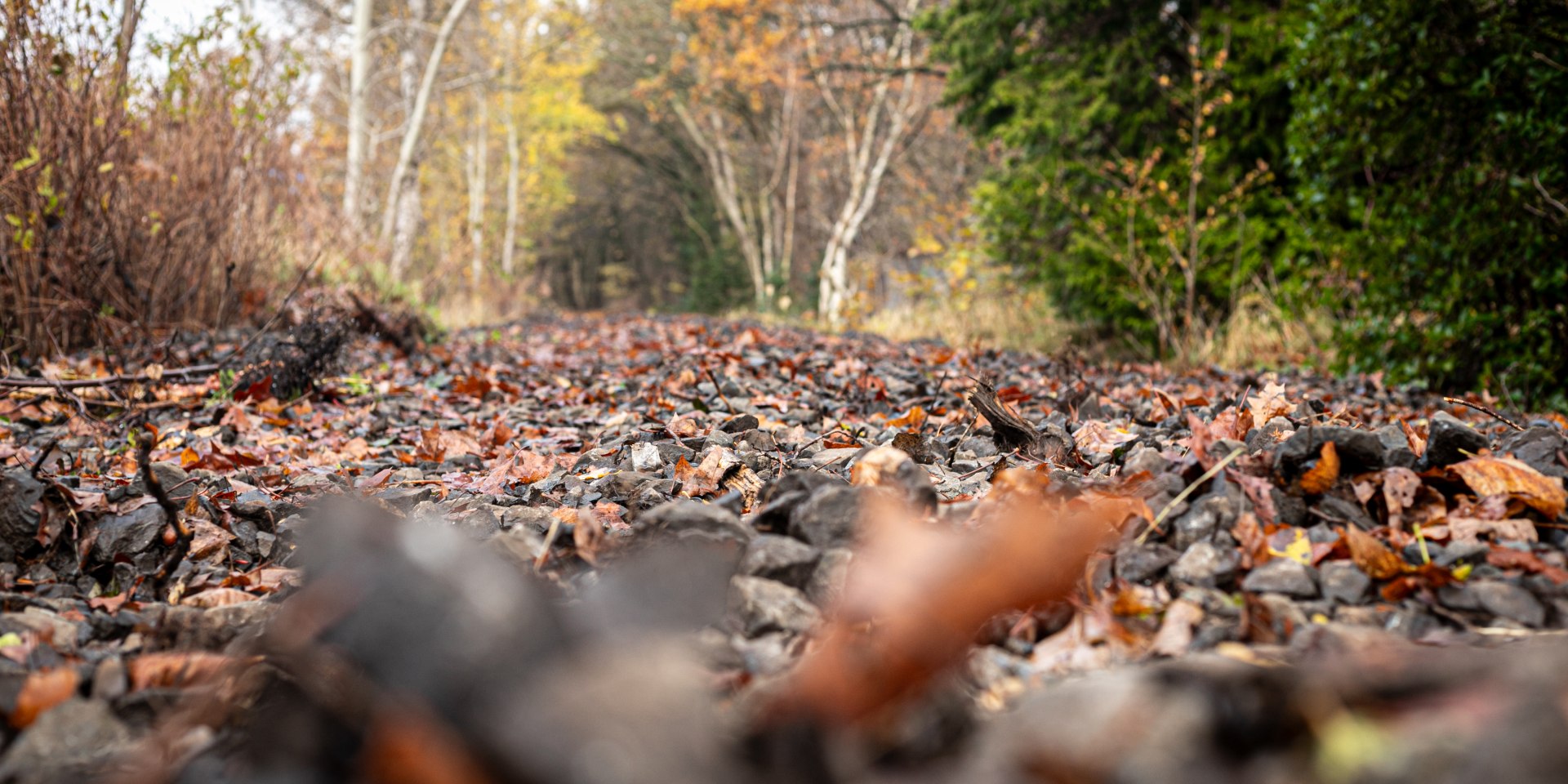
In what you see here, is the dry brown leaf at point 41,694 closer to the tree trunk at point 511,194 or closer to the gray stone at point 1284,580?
the gray stone at point 1284,580

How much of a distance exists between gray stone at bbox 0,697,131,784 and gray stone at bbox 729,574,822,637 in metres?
0.63

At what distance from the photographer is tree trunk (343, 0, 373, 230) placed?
9688 millimetres

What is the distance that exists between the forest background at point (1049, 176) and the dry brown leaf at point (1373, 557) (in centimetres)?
356

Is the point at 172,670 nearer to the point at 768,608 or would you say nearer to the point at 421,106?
the point at 768,608

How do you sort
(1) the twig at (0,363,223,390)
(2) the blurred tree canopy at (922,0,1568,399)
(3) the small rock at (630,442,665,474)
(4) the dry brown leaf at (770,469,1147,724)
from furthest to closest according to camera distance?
(2) the blurred tree canopy at (922,0,1568,399), (1) the twig at (0,363,223,390), (3) the small rock at (630,442,665,474), (4) the dry brown leaf at (770,469,1147,724)

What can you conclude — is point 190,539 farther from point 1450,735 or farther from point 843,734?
point 1450,735

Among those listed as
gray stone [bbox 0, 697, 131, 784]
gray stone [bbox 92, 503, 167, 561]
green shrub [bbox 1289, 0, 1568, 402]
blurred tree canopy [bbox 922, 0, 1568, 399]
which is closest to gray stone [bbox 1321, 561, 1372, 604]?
gray stone [bbox 0, 697, 131, 784]

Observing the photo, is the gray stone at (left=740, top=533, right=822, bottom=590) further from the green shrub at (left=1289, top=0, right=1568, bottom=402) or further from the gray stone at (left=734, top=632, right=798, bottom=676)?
the green shrub at (left=1289, top=0, right=1568, bottom=402)

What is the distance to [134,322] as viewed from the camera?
13.2 feet

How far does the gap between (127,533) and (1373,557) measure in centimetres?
200

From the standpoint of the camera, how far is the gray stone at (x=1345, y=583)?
105 cm

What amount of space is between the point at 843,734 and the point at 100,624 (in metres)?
1.08

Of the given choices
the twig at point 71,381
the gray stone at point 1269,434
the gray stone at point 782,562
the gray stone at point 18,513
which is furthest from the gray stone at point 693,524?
the twig at point 71,381

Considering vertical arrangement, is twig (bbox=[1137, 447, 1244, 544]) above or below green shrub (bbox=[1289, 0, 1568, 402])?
below
